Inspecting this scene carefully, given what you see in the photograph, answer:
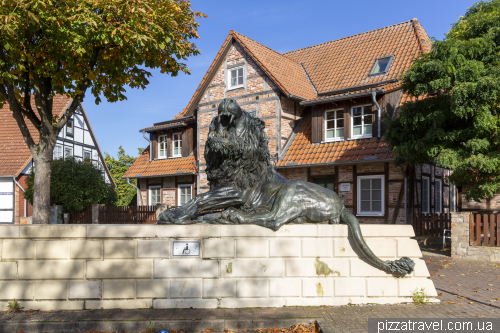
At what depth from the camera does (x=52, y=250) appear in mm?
4734

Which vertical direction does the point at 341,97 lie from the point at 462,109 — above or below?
above

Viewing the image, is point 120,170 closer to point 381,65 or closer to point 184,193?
point 184,193

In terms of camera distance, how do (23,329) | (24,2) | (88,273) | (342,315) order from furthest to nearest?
(24,2), (88,273), (342,315), (23,329)

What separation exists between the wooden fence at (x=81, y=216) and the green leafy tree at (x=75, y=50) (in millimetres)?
8555

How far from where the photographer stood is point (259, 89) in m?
17.5

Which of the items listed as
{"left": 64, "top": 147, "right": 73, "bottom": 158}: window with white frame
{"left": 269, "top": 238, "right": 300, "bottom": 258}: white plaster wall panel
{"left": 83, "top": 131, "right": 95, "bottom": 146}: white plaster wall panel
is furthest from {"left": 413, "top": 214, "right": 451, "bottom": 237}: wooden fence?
{"left": 83, "top": 131, "right": 95, "bottom": 146}: white plaster wall panel

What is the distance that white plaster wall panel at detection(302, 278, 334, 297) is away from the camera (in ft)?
15.8

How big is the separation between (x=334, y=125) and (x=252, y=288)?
11876 mm

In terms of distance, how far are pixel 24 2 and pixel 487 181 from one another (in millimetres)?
10927

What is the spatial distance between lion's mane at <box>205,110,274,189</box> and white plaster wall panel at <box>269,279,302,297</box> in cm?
125

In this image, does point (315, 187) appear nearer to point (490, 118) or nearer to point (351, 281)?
point (351, 281)

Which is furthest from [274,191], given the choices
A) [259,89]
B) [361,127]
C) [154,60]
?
[259,89]

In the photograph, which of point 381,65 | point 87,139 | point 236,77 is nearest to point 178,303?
point 381,65

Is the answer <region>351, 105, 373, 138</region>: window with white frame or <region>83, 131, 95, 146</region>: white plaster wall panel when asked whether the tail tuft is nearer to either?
<region>351, 105, 373, 138</region>: window with white frame
